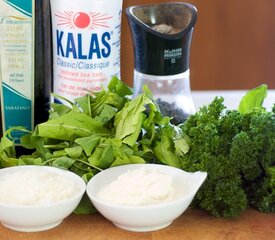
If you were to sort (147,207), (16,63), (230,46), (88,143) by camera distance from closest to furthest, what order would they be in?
(147,207) < (88,143) < (16,63) < (230,46)

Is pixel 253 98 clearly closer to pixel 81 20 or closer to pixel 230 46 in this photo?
pixel 81 20

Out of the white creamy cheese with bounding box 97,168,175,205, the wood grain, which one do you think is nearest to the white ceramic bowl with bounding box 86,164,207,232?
the white creamy cheese with bounding box 97,168,175,205

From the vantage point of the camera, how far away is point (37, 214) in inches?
34.2

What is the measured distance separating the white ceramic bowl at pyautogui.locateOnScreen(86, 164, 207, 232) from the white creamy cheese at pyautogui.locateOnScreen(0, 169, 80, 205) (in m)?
0.03

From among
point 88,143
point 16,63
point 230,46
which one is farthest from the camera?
point 230,46

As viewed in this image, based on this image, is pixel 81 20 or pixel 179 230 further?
pixel 81 20

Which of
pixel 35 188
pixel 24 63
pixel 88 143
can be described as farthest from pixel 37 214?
pixel 24 63

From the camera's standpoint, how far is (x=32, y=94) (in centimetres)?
110

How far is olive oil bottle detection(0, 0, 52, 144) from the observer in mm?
1050

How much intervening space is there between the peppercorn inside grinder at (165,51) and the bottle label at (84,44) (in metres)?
0.04

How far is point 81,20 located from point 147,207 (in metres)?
0.33

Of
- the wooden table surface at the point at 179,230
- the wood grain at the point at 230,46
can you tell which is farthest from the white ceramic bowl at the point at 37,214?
the wood grain at the point at 230,46

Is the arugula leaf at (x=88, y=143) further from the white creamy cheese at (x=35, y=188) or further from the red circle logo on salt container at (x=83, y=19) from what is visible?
the red circle logo on salt container at (x=83, y=19)

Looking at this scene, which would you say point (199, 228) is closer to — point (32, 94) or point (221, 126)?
point (221, 126)
